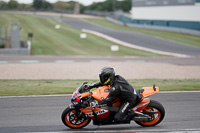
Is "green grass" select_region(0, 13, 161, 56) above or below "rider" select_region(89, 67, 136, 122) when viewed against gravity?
below

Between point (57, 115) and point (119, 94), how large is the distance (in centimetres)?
236

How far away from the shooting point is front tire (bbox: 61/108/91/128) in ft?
24.1

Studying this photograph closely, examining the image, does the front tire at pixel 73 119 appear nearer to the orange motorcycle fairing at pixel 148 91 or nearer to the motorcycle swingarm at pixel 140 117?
the motorcycle swingarm at pixel 140 117

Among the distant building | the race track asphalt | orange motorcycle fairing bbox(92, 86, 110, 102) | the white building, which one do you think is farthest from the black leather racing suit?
the white building

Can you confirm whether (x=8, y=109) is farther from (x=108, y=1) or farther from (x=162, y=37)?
(x=108, y=1)

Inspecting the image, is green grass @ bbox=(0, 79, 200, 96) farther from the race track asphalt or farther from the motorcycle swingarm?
the motorcycle swingarm

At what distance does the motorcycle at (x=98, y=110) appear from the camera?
7215mm

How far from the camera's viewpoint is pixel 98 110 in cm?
728

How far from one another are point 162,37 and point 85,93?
128ft

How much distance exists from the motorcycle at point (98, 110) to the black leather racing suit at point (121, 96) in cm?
15

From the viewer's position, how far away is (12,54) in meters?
30.8

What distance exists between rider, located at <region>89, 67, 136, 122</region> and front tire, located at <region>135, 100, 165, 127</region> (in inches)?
19.7

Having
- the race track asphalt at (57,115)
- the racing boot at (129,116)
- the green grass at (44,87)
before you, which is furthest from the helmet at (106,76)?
the green grass at (44,87)

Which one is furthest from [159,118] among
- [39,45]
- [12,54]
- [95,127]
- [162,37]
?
[162,37]
